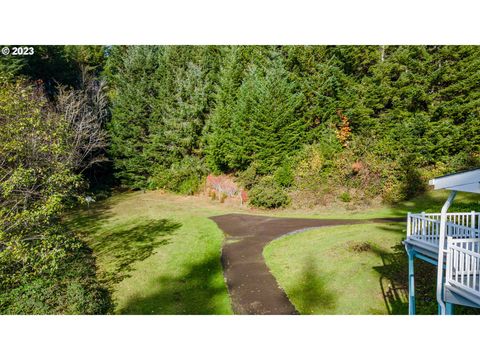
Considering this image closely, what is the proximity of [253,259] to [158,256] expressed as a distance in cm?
254

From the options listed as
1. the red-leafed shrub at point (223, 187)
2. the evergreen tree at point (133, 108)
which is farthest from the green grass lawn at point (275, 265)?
the evergreen tree at point (133, 108)

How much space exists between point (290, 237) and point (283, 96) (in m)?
7.89

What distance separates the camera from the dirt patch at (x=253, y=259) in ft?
19.6

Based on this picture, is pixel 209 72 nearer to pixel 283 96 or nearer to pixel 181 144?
pixel 181 144

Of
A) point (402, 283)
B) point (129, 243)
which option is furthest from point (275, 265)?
point (129, 243)

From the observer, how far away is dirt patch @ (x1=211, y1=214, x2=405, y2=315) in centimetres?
599

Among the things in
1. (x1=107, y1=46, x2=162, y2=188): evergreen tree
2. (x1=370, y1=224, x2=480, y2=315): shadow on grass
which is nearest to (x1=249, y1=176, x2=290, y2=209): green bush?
(x1=370, y1=224, x2=480, y2=315): shadow on grass

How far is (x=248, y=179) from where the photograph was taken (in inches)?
600

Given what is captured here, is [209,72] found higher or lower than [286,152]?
higher

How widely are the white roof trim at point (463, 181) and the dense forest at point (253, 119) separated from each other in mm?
6230

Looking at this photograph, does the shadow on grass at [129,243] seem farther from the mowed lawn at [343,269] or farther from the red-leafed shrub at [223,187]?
the red-leafed shrub at [223,187]

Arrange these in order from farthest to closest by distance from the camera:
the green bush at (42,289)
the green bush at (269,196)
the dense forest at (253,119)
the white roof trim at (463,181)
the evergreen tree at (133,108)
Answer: the evergreen tree at (133,108), the green bush at (269,196), the dense forest at (253,119), the green bush at (42,289), the white roof trim at (463,181)
